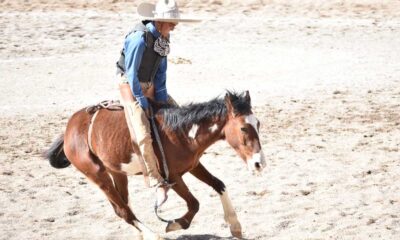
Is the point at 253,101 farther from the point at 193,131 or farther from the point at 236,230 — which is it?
the point at 193,131

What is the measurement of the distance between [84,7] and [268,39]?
14.7 ft

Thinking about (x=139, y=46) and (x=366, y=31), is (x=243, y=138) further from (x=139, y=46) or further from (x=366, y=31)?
(x=366, y=31)

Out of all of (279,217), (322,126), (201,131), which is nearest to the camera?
(201,131)

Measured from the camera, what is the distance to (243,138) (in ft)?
18.6

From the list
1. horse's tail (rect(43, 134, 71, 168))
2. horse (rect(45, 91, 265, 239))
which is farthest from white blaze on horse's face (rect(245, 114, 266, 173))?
horse's tail (rect(43, 134, 71, 168))

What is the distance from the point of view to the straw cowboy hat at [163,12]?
20.3ft

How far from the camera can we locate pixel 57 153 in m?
7.21

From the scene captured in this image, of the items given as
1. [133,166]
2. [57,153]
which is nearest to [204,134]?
[133,166]

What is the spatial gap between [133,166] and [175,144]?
451mm

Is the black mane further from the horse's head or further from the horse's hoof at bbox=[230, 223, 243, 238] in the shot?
the horse's hoof at bbox=[230, 223, 243, 238]

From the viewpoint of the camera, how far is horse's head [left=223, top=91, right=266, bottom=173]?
18.5ft

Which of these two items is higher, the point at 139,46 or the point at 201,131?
the point at 139,46

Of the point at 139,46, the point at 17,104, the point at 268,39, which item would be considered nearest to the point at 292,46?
the point at 268,39

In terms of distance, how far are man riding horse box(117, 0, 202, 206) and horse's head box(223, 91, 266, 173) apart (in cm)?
70
